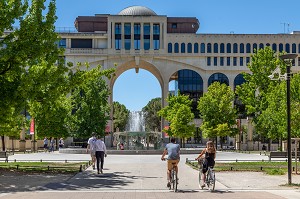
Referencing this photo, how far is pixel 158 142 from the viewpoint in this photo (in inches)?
2574

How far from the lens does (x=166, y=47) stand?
92125mm

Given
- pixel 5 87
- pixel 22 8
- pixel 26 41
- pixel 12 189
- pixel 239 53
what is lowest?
pixel 12 189

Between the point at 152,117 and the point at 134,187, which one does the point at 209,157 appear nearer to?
the point at 134,187

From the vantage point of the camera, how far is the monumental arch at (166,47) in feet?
300

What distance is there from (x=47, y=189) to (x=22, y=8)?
409 inches

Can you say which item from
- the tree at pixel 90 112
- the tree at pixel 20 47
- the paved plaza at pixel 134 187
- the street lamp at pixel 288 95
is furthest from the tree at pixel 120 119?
the street lamp at pixel 288 95

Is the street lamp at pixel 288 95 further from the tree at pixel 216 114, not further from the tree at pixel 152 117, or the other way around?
the tree at pixel 152 117

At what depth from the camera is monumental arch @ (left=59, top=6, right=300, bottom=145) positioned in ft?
300

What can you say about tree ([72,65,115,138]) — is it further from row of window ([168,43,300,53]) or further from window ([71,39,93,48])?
row of window ([168,43,300,53])

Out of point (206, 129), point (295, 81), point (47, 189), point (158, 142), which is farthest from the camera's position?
point (206, 129)

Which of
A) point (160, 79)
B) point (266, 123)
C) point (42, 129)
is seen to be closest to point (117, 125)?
point (160, 79)

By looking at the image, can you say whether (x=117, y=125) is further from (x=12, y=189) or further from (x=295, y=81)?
(x=12, y=189)

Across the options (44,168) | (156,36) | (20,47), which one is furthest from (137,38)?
(20,47)

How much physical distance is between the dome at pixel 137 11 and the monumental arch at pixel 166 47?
6.56m
